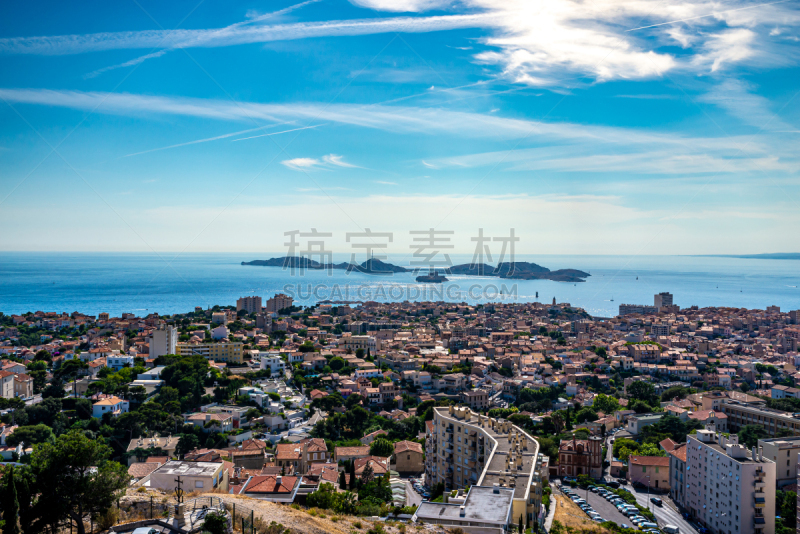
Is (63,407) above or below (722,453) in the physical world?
below

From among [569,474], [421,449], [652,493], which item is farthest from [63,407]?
[652,493]

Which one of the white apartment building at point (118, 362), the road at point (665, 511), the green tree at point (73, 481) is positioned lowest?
the road at point (665, 511)

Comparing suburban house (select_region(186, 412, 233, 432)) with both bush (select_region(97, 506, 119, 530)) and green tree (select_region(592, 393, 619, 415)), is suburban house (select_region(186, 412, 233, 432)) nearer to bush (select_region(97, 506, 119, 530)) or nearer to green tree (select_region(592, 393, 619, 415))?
bush (select_region(97, 506, 119, 530))

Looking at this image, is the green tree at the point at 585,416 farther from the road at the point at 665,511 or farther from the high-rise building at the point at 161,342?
the high-rise building at the point at 161,342

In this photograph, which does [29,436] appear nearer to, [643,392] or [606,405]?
[606,405]

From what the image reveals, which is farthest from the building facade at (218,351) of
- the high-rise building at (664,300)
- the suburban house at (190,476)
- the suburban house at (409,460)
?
the high-rise building at (664,300)

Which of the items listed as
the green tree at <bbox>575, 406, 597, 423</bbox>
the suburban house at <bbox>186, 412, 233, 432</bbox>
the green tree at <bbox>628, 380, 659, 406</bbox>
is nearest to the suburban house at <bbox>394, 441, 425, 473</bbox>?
the suburban house at <bbox>186, 412, 233, 432</bbox>

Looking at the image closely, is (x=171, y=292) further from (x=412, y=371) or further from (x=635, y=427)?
(x=635, y=427)
